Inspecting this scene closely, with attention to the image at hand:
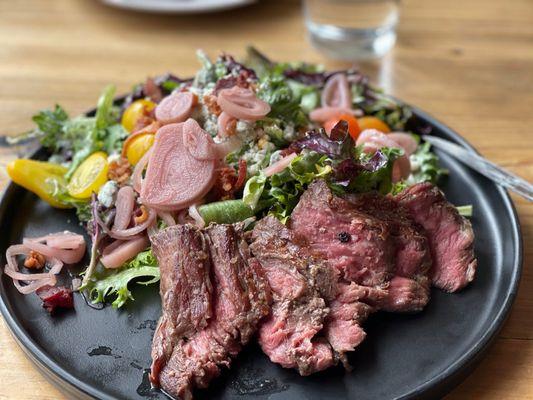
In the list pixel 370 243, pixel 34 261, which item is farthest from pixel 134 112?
pixel 370 243

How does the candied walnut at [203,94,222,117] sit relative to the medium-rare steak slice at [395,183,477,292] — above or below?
above

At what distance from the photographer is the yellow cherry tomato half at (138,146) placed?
392cm

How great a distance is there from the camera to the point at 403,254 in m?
3.36

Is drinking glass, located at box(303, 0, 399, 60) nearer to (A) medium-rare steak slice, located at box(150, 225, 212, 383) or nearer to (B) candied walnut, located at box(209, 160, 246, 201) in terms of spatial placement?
(B) candied walnut, located at box(209, 160, 246, 201)

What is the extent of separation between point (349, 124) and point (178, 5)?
269cm

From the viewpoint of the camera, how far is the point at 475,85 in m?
5.75

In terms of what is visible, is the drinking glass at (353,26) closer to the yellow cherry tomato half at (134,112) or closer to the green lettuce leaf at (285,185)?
the yellow cherry tomato half at (134,112)

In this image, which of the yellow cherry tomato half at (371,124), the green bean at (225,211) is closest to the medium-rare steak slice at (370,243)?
the green bean at (225,211)

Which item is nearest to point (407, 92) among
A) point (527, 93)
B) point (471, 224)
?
point (527, 93)

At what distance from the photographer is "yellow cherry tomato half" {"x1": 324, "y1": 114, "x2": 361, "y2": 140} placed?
4.27 metres

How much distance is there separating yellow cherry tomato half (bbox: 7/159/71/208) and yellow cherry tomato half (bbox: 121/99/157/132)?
55cm

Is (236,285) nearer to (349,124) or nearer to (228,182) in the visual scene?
(228,182)

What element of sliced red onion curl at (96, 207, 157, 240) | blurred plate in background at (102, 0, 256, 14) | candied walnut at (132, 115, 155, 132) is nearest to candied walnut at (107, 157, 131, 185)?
candied walnut at (132, 115, 155, 132)

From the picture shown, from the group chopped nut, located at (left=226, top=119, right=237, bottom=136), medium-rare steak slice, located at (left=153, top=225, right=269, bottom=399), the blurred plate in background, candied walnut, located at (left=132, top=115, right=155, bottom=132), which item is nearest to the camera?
medium-rare steak slice, located at (left=153, top=225, right=269, bottom=399)
